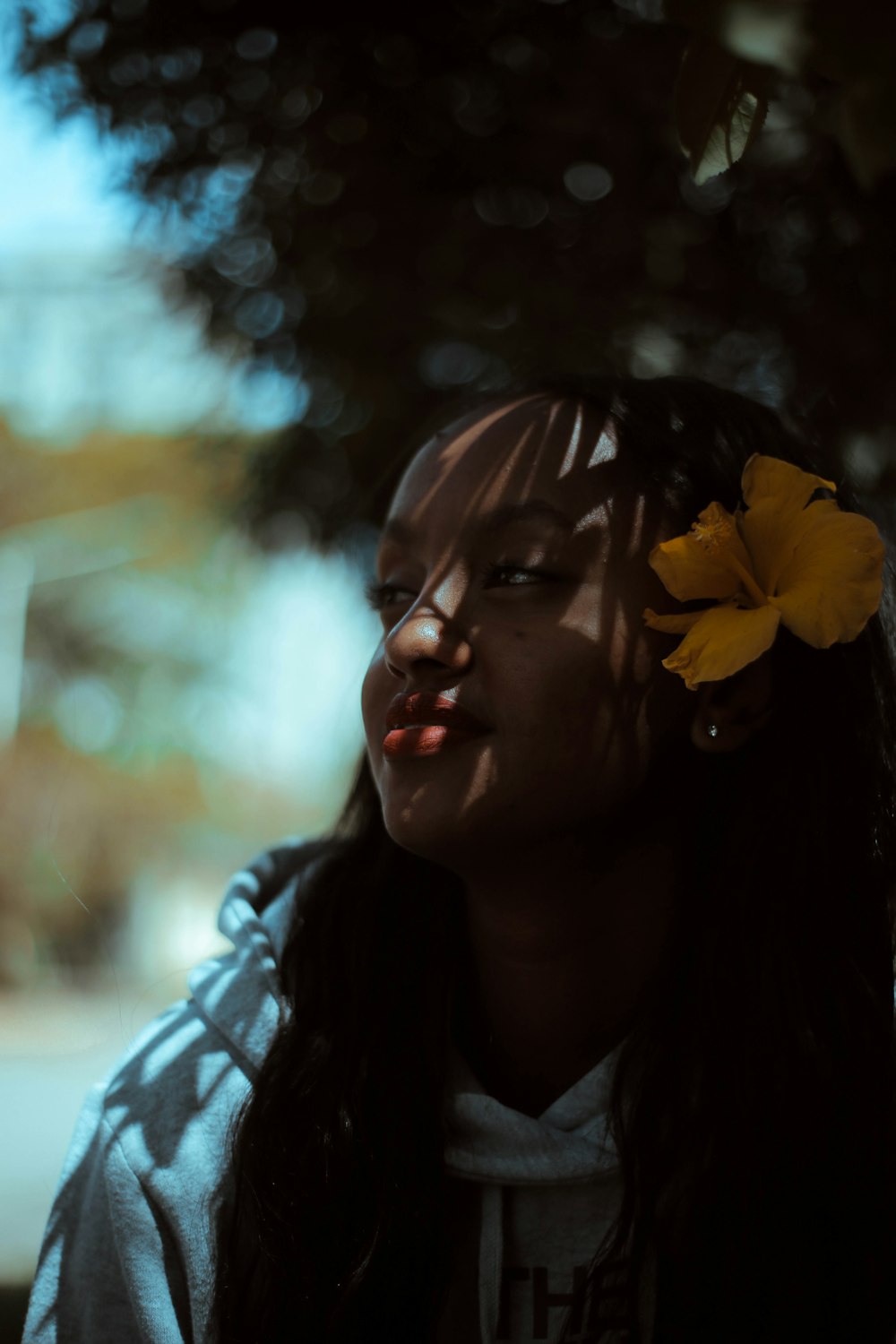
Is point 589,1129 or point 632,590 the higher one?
point 632,590

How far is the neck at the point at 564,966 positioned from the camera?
126cm

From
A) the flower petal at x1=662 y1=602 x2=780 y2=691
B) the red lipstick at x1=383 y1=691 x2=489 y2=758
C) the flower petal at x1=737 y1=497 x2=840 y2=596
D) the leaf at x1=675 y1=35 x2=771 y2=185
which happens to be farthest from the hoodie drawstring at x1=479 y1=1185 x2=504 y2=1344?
the leaf at x1=675 y1=35 x2=771 y2=185

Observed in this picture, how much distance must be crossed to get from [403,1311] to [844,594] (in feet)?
2.87

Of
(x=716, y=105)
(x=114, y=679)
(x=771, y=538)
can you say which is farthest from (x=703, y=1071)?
(x=114, y=679)

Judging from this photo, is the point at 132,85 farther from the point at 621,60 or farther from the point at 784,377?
the point at 784,377

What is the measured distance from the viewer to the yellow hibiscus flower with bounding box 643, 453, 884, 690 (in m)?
1.07

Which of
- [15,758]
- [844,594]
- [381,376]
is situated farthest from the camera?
[15,758]

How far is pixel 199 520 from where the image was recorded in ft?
9.43

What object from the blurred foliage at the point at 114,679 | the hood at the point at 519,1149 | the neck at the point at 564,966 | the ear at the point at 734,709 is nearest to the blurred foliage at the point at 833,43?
the ear at the point at 734,709

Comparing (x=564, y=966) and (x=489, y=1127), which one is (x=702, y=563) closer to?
(x=564, y=966)

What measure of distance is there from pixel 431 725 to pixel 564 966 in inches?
14.2

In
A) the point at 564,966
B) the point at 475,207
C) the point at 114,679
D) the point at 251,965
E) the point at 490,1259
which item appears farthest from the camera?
the point at 114,679

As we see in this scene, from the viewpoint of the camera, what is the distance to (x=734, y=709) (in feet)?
4.18

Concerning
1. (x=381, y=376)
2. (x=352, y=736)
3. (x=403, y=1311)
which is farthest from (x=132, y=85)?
(x=403, y=1311)
